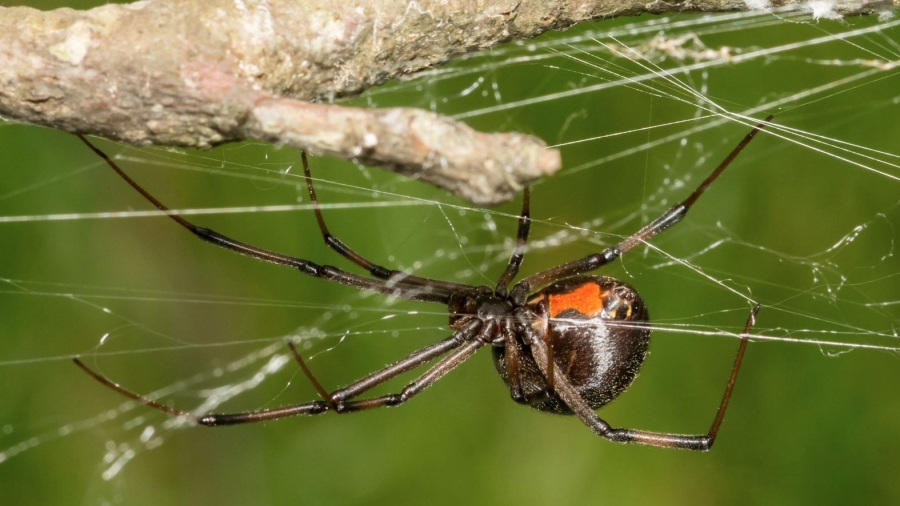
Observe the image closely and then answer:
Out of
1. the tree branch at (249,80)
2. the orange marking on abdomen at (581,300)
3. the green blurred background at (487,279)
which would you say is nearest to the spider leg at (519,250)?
the orange marking on abdomen at (581,300)

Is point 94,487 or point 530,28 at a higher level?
point 530,28

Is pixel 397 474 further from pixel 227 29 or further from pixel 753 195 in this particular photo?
pixel 227 29

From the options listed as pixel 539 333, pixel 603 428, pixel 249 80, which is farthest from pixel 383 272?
pixel 249 80

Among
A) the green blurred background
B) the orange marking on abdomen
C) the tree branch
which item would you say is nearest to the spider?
the orange marking on abdomen

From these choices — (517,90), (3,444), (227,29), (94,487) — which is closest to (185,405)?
(94,487)

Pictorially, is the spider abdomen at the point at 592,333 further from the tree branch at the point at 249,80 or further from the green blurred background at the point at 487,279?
the tree branch at the point at 249,80

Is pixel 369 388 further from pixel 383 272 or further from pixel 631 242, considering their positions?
pixel 631 242

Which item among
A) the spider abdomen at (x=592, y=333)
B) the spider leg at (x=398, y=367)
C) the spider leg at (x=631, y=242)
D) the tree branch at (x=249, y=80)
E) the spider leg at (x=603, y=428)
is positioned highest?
the tree branch at (x=249, y=80)
